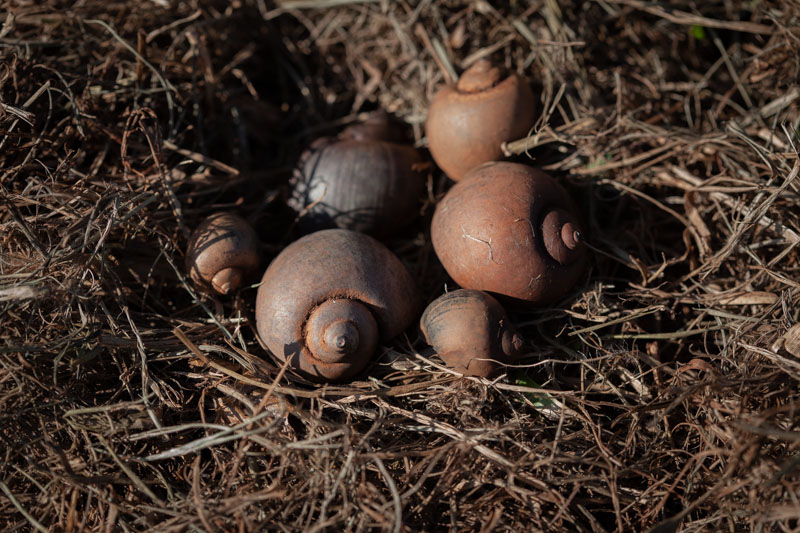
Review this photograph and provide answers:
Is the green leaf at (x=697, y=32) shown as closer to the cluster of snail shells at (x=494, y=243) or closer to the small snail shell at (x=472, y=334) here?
the cluster of snail shells at (x=494, y=243)

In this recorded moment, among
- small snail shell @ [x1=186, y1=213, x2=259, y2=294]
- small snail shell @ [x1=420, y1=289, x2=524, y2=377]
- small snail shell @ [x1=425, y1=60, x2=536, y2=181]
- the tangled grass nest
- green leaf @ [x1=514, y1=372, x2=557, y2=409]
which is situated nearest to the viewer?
the tangled grass nest

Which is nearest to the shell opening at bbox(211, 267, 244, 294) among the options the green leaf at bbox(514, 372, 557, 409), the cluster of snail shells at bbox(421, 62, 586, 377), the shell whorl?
the shell whorl

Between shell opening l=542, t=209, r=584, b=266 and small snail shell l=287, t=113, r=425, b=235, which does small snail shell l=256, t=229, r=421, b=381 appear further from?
shell opening l=542, t=209, r=584, b=266

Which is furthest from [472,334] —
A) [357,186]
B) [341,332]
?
[357,186]

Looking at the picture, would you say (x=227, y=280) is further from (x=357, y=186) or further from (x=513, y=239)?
(x=513, y=239)

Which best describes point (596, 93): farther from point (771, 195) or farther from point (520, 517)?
point (520, 517)

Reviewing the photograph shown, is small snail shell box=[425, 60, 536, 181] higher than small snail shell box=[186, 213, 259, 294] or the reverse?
higher
